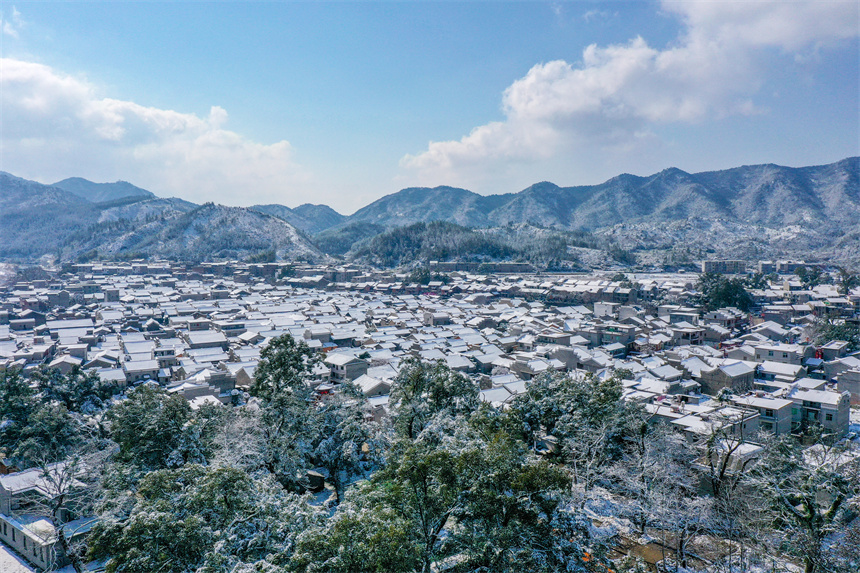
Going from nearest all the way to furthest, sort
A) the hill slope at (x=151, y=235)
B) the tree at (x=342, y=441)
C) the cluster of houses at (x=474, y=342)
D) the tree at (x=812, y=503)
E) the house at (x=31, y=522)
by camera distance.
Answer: the tree at (x=812, y=503)
the house at (x=31, y=522)
the tree at (x=342, y=441)
the cluster of houses at (x=474, y=342)
the hill slope at (x=151, y=235)

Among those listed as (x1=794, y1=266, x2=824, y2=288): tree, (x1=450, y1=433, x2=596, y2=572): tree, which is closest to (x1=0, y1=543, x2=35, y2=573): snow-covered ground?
(x1=450, y1=433, x2=596, y2=572): tree

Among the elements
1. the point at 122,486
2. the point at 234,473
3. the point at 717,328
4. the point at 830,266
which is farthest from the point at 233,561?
the point at 830,266

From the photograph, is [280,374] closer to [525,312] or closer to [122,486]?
[122,486]

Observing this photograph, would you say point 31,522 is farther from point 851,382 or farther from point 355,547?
point 851,382

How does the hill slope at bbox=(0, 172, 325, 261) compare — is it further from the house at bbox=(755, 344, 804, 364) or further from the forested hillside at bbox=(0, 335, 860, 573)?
the forested hillside at bbox=(0, 335, 860, 573)

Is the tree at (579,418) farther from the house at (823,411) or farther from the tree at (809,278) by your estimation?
the tree at (809,278)

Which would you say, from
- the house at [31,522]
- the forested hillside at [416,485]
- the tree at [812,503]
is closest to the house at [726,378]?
the forested hillside at [416,485]

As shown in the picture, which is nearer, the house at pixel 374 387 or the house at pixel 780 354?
the house at pixel 374 387
